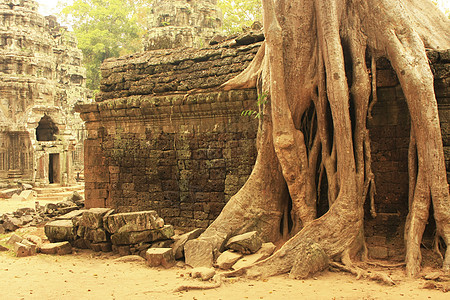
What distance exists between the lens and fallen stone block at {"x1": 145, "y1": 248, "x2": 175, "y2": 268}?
4648mm

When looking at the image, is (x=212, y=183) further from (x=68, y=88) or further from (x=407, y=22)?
(x=68, y=88)

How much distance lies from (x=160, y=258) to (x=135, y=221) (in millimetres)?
643

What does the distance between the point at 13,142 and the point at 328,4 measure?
14.5 meters

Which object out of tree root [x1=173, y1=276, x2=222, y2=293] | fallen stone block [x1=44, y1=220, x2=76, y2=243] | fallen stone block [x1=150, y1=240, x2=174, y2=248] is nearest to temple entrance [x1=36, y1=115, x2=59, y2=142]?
fallen stone block [x1=44, y1=220, x2=76, y2=243]

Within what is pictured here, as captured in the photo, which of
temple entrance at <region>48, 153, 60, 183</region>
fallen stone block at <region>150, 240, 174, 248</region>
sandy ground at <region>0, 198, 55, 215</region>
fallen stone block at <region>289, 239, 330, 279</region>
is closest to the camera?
fallen stone block at <region>289, 239, 330, 279</region>

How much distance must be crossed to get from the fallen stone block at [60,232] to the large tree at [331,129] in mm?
1980

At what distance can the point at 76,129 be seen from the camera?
20.9 metres

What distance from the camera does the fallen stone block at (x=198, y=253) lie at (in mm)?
4523

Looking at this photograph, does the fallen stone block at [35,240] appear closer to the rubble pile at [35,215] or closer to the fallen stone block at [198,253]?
the rubble pile at [35,215]

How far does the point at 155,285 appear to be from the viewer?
4.03 meters

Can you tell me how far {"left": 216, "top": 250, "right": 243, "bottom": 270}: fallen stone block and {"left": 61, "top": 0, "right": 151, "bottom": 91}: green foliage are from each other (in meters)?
25.3

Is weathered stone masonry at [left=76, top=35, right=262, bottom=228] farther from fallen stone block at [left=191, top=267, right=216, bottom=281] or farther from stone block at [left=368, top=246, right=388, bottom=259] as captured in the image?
stone block at [left=368, top=246, right=388, bottom=259]

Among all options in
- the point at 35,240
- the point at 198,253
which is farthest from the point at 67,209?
the point at 198,253

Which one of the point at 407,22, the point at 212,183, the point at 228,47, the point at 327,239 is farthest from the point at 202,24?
the point at 327,239
